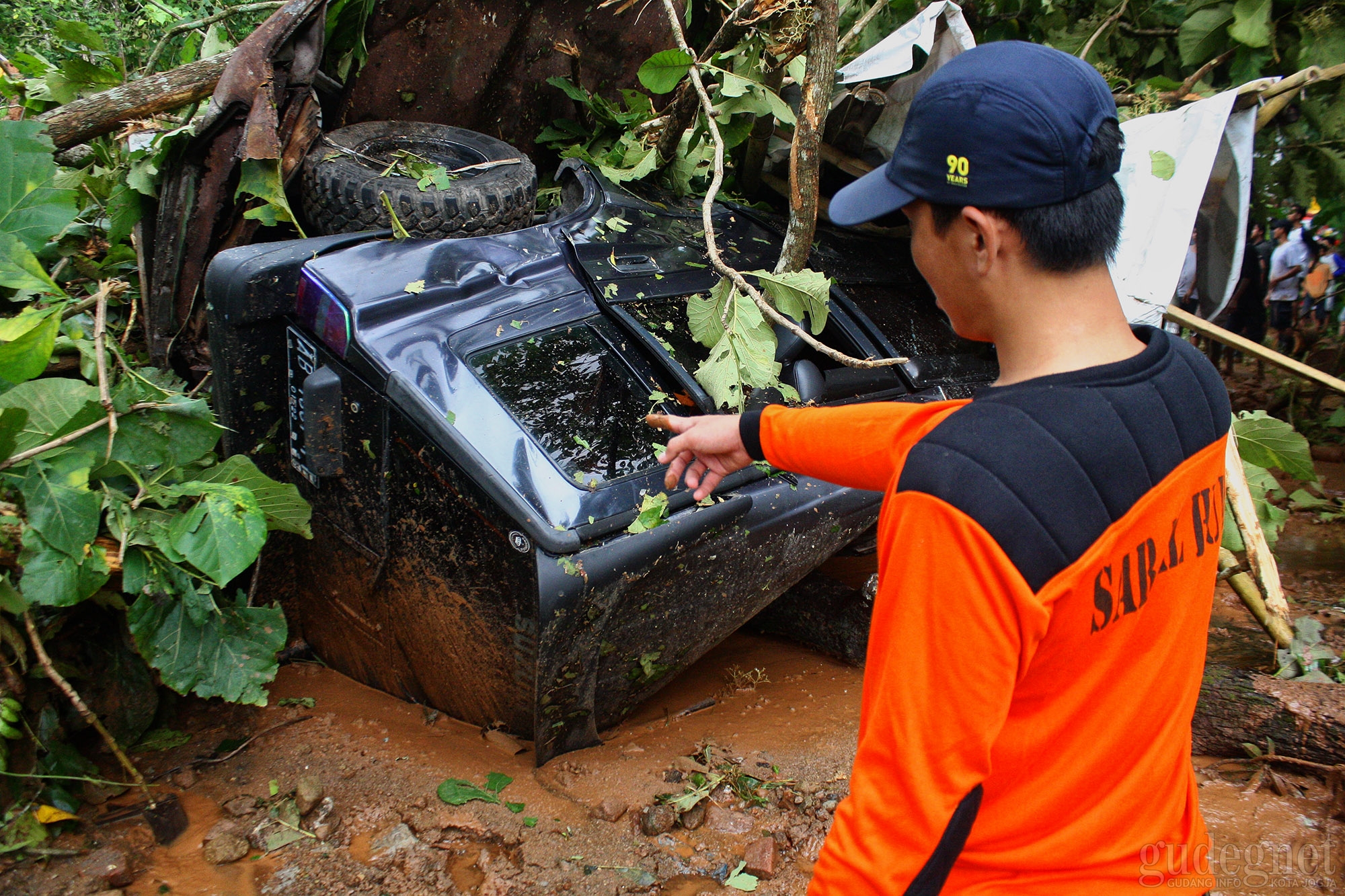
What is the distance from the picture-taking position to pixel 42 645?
8.14ft

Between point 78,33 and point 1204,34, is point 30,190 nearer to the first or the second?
point 78,33

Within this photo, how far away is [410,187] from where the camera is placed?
3014 millimetres

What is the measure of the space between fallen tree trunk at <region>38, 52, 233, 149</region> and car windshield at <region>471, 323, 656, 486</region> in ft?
6.39

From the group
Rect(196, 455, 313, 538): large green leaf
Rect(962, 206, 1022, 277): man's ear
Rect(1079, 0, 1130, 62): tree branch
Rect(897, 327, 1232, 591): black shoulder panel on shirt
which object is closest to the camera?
Rect(897, 327, 1232, 591): black shoulder panel on shirt

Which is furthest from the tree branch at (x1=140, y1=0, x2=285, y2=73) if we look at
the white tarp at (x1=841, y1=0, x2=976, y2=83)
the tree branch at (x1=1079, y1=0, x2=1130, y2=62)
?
the tree branch at (x1=1079, y1=0, x2=1130, y2=62)

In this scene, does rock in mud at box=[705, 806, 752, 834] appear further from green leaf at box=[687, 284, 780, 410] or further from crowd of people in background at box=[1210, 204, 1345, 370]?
crowd of people in background at box=[1210, 204, 1345, 370]

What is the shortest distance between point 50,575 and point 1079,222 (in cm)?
237

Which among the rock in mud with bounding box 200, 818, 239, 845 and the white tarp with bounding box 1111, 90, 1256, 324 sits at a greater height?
the white tarp with bounding box 1111, 90, 1256, 324

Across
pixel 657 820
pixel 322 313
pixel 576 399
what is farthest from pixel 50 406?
pixel 657 820

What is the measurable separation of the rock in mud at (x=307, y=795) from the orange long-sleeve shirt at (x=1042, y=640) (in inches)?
77.5

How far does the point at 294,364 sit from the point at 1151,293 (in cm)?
319

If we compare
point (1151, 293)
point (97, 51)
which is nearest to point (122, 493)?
point (97, 51)

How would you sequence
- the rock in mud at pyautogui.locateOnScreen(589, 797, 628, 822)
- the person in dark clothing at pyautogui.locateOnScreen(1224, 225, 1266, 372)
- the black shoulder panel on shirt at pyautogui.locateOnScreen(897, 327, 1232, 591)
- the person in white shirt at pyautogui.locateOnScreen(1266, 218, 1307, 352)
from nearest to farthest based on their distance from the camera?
1. the black shoulder panel on shirt at pyautogui.locateOnScreen(897, 327, 1232, 591)
2. the rock in mud at pyautogui.locateOnScreen(589, 797, 628, 822)
3. the person in dark clothing at pyautogui.locateOnScreen(1224, 225, 1266, 372)
4. the person in white shirt at pyautogui.locateOnScreen(1266, 218, 1307, 352)

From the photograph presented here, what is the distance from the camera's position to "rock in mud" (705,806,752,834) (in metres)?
2.73
